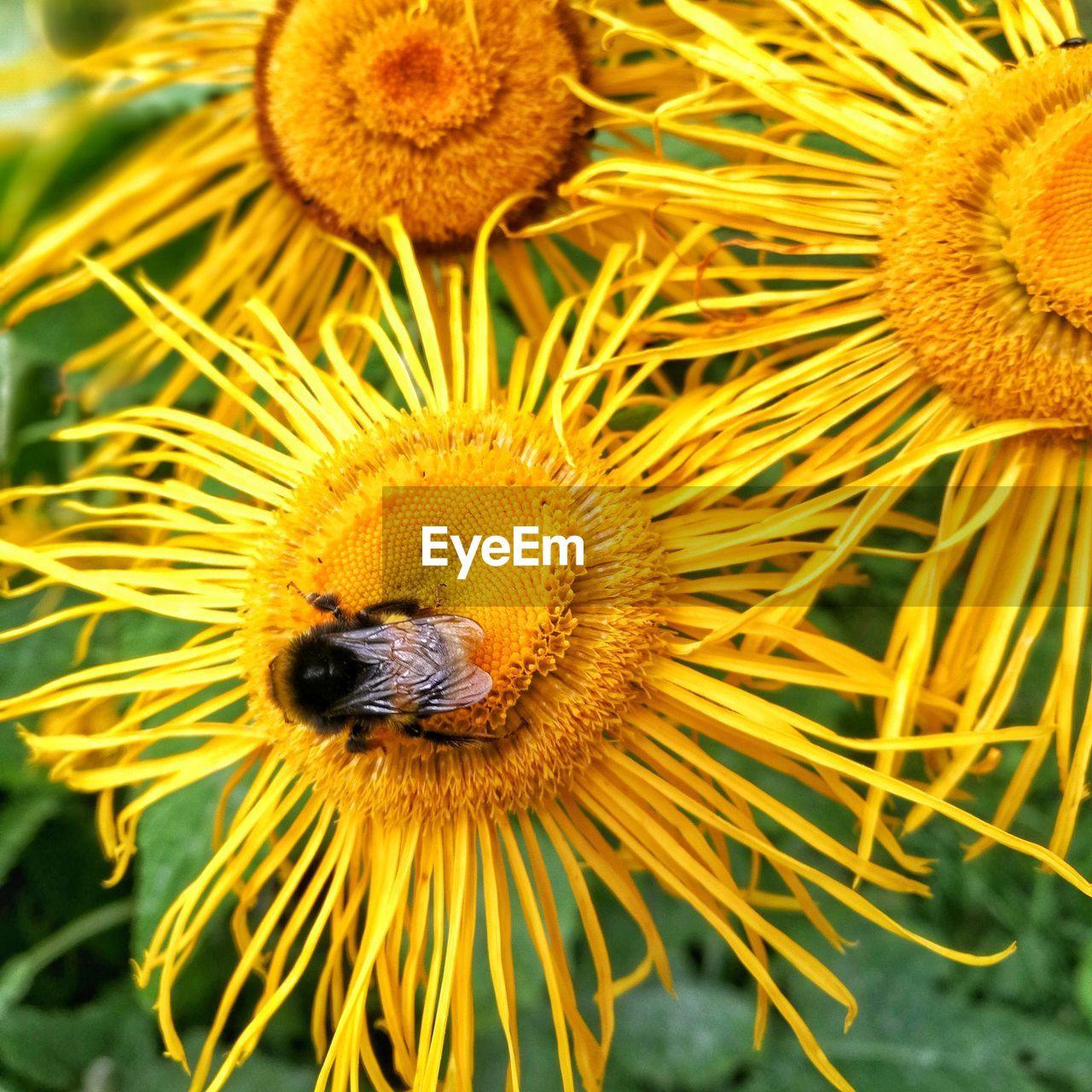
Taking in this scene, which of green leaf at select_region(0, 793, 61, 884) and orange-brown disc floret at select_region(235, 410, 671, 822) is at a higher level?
orange-brown disc floret at select_region(235, 410, 671, 822)

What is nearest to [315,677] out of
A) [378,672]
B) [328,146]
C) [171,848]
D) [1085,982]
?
[378,672]

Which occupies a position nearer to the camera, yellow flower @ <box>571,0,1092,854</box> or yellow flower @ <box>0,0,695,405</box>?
yellow flower @ <box>571,0,1092,854</box>

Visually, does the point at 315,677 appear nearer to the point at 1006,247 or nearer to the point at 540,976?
the point at 540,976

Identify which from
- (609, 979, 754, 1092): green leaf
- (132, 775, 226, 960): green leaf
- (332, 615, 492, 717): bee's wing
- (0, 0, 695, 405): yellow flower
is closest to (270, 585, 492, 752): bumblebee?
(332, 615, 492, 717): bee's wing

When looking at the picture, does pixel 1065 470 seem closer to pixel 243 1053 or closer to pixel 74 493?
pixel 243 1053

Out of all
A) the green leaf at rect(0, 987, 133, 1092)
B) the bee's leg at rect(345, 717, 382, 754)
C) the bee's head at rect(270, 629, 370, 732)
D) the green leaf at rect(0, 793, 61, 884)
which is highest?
the bee's head at rect(270, 629, 370, 732)

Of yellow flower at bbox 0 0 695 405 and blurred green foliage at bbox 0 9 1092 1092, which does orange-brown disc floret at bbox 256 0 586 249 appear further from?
blurred green foliage at bbox 0 9 1092 1092
